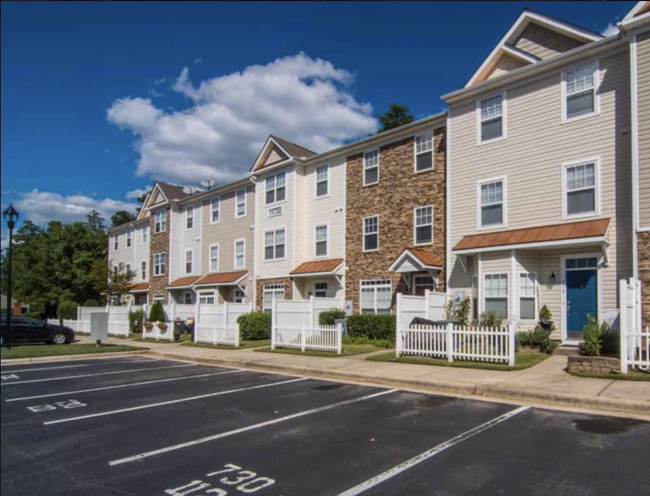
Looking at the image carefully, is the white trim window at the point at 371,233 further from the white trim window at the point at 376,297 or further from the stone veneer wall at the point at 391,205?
the white trim window at the point at 376,297

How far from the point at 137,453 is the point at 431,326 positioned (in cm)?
968

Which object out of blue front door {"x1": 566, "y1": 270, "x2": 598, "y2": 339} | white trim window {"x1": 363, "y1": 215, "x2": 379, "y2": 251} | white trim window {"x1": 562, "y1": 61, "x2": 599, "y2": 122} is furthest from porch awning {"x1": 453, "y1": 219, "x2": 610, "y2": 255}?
white trim window {"x1": 363, "y1": 215, "x2": 379, "y2": 251}

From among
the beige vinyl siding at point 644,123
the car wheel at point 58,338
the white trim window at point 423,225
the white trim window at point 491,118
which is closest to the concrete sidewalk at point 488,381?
the beige vinyl siding at point 644,123

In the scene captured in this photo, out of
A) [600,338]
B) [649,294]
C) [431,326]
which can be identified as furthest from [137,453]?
[649,294]

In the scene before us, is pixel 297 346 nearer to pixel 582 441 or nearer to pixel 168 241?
pixel 582 441

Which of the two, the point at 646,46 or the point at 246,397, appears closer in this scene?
the point at 246,397

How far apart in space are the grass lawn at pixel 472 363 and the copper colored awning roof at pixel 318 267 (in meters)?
8.54

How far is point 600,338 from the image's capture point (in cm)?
1281

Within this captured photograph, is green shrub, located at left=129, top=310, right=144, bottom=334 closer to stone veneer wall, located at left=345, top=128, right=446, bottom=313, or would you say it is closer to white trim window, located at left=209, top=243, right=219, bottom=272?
white trim window, located at left=209, top=243, right=219, bottom=272

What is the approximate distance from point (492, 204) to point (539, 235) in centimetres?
244

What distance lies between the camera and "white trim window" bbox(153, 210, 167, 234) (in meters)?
36.9

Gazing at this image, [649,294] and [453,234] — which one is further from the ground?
[453,234]

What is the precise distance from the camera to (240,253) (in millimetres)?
30391

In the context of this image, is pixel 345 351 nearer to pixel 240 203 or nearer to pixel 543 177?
pixel 543 177
